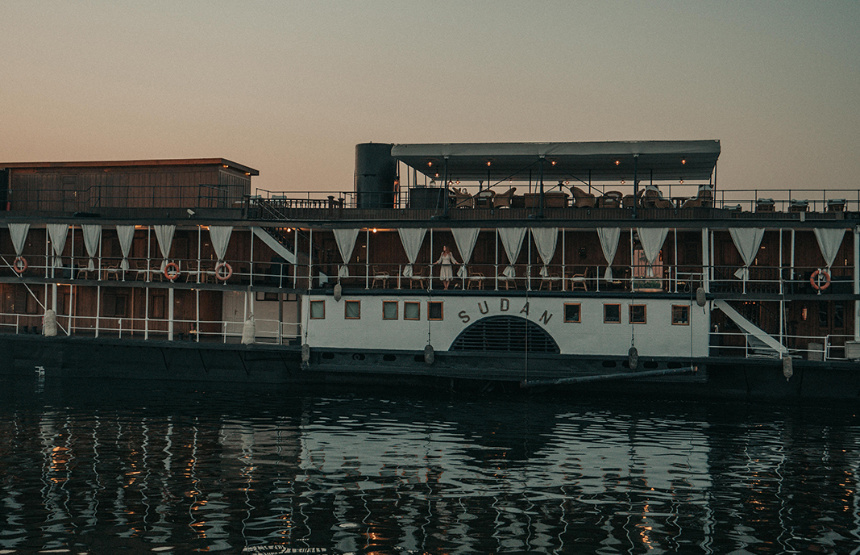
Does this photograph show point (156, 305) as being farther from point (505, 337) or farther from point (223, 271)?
point (505, 337)

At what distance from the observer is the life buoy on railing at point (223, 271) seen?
29547 mm

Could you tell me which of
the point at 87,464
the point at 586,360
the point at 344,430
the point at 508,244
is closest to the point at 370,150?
the point at 508,244

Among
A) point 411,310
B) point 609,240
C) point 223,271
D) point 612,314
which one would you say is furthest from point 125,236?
point 612,314

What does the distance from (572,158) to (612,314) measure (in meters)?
6.21

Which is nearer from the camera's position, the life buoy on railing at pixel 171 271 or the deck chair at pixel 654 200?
the deck chair at pixel 654 200

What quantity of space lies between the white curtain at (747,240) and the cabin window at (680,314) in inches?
106

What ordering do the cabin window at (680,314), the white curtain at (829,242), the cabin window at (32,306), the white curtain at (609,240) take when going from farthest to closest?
the cabin window at (32,306) → the white curtain at (609,240) → the white curtain at (829,242) → the cabin window at (680,314)

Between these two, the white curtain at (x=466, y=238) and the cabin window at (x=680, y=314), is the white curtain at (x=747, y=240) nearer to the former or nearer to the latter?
the cabin window at (x=680, y=314)

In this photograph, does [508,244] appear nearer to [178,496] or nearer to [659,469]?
[659,469]

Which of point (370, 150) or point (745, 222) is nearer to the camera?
point (745, 222)

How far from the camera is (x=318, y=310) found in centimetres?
2803

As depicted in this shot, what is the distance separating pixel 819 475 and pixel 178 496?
43.0ft

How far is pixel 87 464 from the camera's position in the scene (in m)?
16.6

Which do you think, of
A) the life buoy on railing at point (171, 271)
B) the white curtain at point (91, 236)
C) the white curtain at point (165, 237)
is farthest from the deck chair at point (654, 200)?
the white curtain at point (91, 236)
